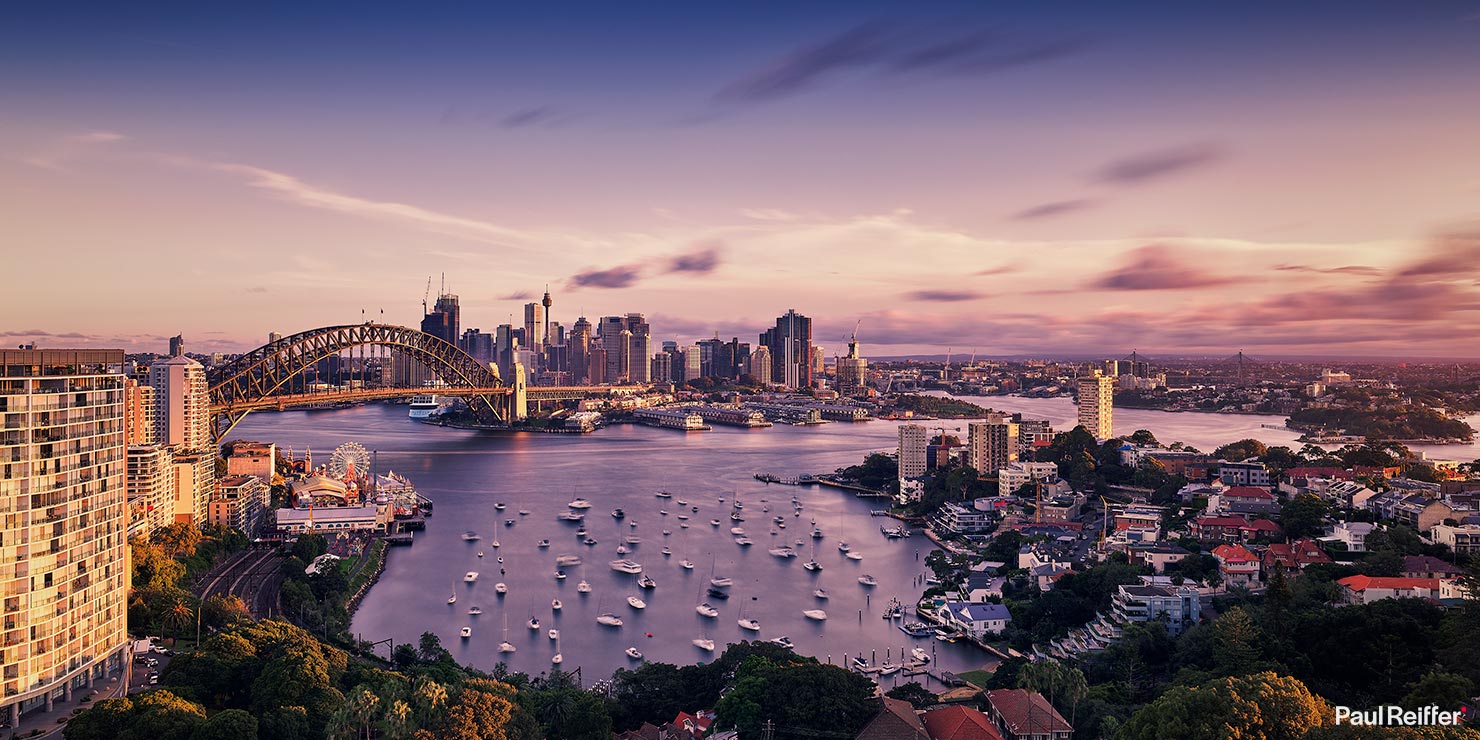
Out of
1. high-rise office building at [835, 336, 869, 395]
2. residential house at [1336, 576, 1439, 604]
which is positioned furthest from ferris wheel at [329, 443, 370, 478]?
high-rise office building at [835, 336, 869, 395]

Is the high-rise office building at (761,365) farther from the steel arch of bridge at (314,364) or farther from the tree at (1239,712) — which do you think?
the tree at (1239,712)

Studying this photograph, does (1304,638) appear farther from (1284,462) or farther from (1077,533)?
(1284,462)

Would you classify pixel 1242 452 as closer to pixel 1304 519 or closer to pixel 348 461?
pixel 1304 519

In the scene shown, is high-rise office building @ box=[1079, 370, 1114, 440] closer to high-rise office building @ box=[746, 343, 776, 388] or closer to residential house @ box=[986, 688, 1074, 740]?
residential house @ box=[986, 688, 1074, 740]

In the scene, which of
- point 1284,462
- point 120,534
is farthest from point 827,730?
point 1284,462

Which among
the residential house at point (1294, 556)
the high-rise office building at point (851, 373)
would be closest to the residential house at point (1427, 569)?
the residential house at point (1294, 556)

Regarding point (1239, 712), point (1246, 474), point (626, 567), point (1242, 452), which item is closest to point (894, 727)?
point (1239, 712)
